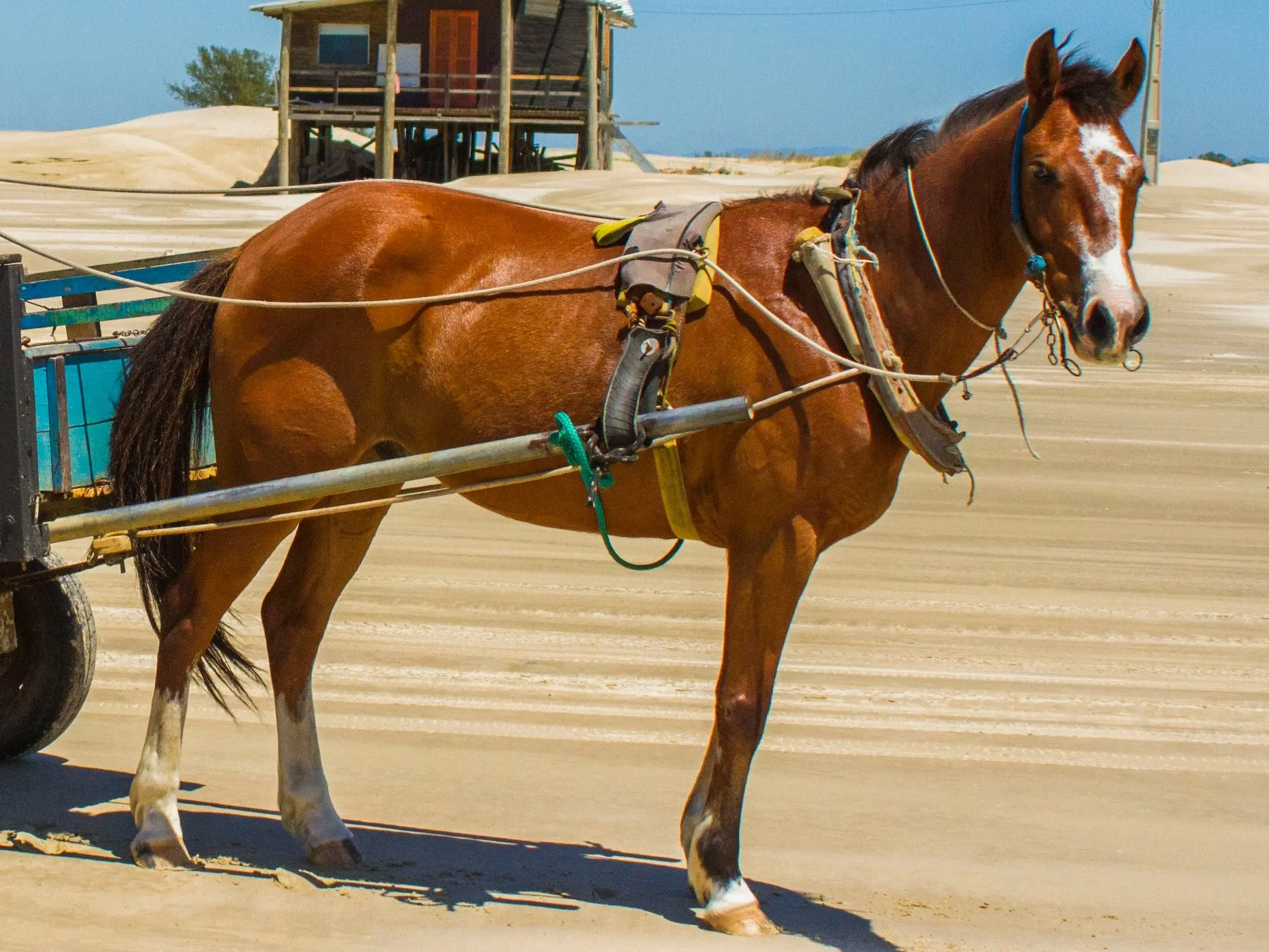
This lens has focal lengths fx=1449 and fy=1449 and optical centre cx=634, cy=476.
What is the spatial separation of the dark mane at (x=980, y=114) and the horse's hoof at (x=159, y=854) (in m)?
2.83

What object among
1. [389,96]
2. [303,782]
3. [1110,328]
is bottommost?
[303,782]

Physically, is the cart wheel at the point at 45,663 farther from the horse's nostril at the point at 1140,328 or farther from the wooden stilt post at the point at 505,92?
the wooden stilt post at the point at 505,92

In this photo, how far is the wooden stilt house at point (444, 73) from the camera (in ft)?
106

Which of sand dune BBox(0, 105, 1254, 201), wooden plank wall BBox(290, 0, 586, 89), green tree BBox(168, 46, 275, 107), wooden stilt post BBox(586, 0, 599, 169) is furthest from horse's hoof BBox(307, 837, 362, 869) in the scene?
green tree BBox(168, 46, 275, 107)

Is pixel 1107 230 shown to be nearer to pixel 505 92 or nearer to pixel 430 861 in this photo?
pixel 430 861

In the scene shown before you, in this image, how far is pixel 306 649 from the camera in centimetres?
462

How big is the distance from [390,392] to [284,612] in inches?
34.0

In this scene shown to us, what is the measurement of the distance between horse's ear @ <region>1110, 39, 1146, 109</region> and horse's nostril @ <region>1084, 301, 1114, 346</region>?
65cm

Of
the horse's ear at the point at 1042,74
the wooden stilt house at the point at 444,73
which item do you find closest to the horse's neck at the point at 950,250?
the horse's ear at the point at 1042,74

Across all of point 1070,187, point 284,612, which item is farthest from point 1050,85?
point 284,612

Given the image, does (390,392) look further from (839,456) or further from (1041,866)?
(1041,866)

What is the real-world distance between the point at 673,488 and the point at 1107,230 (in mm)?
1340

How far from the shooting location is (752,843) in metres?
4.59

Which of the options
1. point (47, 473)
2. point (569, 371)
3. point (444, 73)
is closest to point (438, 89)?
point (444, 73)
